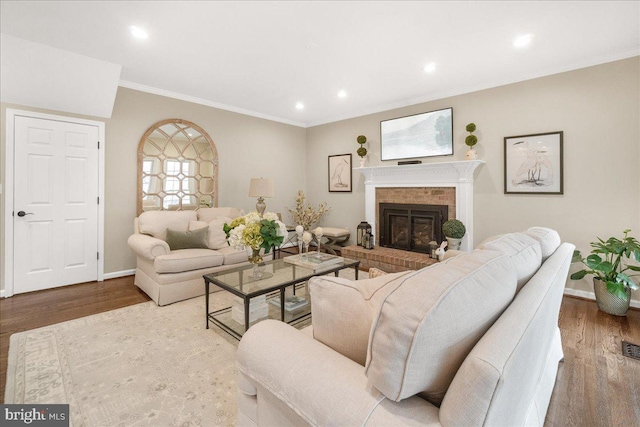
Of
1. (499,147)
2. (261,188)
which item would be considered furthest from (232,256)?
(499,147)

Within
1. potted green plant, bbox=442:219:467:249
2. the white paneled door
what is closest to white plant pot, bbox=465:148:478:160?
potted green plant, bbox=442:219:467:249

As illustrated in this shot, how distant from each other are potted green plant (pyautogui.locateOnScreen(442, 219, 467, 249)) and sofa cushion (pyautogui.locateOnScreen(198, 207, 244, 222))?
9.73ft

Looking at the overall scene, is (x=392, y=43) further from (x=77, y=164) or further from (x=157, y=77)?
(x=77, y=164)

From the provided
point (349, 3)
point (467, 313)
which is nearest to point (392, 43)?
point (349, 3)

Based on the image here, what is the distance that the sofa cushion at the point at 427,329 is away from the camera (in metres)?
0.68

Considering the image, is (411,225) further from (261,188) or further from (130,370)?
(130,370)

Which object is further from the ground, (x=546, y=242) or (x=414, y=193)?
(x=414, y=193)

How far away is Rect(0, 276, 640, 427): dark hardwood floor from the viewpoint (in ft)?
5.29

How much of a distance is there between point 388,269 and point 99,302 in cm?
353

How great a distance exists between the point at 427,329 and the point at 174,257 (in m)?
3.02

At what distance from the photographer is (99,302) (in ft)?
10.2

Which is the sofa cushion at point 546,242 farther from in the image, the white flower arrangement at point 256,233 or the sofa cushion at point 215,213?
the sofa cushion at point 215,213

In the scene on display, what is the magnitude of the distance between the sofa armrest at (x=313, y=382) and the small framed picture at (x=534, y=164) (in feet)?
12.4

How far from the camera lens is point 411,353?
2.22ft
